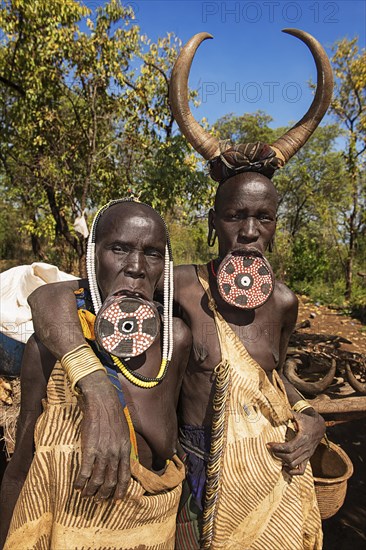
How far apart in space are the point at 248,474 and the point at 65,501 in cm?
77

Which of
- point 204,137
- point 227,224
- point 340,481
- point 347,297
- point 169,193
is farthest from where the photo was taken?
point 347,297

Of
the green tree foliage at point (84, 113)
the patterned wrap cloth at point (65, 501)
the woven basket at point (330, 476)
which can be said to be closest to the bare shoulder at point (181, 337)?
the patterned wrap cloth at point (65, 501)

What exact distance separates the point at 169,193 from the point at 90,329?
17.6 feet

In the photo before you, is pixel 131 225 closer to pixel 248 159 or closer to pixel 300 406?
pixel 248 159

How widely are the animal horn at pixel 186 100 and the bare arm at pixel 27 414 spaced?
1.13 m

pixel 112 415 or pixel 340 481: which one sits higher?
pixel 112 415

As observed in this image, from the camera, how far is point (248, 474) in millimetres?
1635

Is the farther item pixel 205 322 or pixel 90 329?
pixel 205 322

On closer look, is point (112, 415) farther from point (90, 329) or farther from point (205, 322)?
point (205, 322)

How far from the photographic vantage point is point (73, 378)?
1.14 m

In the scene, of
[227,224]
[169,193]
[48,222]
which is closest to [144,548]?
[227,224]

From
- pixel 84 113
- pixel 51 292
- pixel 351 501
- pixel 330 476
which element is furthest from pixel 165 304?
pixel 84 113

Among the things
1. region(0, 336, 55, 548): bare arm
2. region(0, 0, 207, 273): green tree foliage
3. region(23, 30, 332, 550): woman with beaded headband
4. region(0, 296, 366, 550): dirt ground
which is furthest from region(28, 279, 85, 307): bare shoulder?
region(0, 0, 207, 273): green tree foliage

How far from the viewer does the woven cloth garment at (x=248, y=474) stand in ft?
5.26
